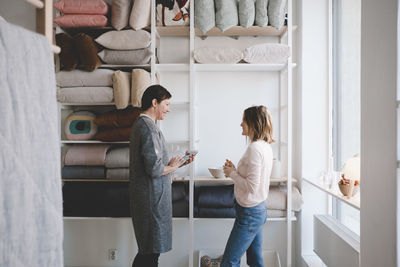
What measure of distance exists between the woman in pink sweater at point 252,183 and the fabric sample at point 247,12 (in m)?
0.99

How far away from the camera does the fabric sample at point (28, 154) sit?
2.67 feet

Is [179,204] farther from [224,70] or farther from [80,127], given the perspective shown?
[224,70]

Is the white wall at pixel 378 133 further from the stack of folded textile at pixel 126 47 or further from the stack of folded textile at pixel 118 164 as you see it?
the stack of folded textile at pixel 118 164

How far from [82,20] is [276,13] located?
5.44ft

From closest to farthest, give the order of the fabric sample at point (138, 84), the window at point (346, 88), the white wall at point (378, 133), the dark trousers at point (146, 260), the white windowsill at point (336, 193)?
the white wall at point (378, 133), the white windowsill at point (336, 193), the dark trousers at point (146, 260), the window at point (346, 88), the fabric sample at point (138, 84)

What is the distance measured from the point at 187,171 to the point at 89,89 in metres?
1.13

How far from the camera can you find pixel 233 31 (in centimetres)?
291

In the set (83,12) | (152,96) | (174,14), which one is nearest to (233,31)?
(174,14)

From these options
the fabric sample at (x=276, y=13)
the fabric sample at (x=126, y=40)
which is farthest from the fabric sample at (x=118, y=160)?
the fabric sample at (x=276, y=13)

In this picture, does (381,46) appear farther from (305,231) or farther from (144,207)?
(305,231)

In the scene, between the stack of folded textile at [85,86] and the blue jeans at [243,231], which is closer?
the blue jeans at [243,231]

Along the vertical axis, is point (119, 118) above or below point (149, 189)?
above

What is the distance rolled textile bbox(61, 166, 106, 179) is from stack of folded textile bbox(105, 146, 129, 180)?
60 mm

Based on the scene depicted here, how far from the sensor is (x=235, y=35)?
10.0 feet
